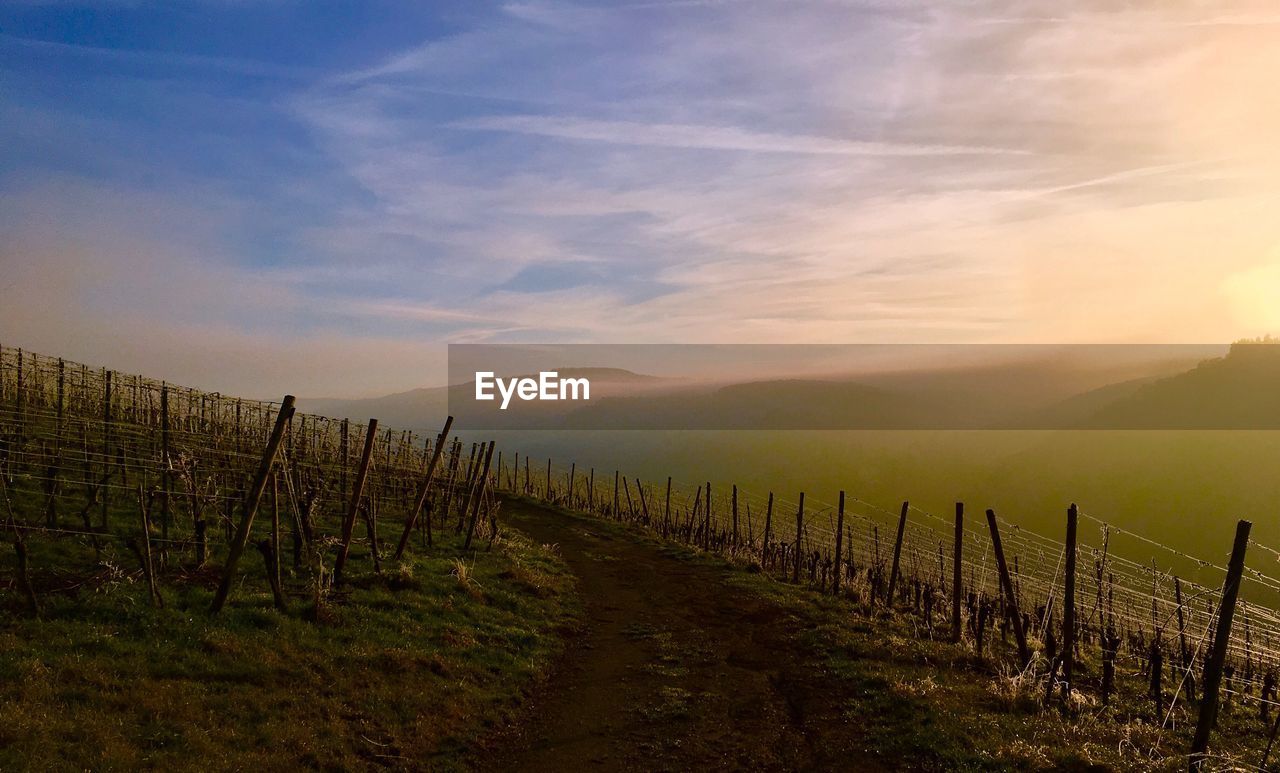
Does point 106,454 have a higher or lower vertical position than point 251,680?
higher

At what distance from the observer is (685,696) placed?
12.0 meters

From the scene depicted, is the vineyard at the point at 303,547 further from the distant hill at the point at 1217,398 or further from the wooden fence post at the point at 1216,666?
the distant hill at the point at 1217,398

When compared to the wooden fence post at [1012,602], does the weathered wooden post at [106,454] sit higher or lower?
higher

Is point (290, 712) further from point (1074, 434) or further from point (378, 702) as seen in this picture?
point (1074, 434)

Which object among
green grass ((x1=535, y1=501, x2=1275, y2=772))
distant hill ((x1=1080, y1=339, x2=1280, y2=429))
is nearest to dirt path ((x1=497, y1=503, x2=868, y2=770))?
green grass ((x1=535, y1=501, x2=1275, y2=772))

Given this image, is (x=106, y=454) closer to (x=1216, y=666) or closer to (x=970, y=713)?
(x=970, y=713)

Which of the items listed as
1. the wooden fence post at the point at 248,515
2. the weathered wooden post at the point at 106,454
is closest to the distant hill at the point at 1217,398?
the wooden fence post at the point at 248,515

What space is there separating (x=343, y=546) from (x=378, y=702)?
491cm

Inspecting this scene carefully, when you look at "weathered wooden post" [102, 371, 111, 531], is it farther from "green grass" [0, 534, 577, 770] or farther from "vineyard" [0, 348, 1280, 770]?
"green grass" [0, 534, 577, 770]

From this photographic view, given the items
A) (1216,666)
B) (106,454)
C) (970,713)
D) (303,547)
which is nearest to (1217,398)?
(970,713)

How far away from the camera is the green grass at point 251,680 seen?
7344 mm

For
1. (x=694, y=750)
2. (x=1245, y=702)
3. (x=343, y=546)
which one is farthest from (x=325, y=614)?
(x=1245, y=702)

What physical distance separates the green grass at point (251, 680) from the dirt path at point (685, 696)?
0.97 metres

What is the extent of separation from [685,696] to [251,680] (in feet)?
21.9
